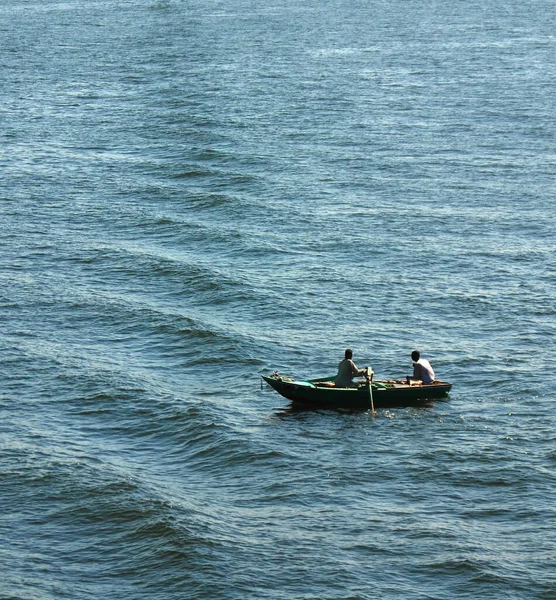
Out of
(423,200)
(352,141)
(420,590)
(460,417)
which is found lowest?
(420,590)

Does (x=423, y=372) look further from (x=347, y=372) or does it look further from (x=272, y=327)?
(x=272, y=327)

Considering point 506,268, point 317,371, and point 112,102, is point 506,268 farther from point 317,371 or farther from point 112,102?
point 112,102

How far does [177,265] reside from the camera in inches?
2457

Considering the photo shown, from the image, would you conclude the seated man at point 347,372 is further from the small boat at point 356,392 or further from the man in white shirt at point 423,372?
the man in white shirt at point 423,372

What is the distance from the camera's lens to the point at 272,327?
55.0 m

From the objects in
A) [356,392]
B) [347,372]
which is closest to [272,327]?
[347,372]

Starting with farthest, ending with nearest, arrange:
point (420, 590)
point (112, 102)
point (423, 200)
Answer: point (112, 102) < point (423, 200) < point (420, 590)

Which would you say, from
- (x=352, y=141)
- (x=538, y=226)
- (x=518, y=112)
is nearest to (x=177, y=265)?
(x=538, y=226)

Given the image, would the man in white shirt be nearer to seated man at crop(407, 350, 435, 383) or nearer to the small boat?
seated man at crop(407, 350, 435, 383)

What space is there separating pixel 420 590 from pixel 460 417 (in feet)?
40.9

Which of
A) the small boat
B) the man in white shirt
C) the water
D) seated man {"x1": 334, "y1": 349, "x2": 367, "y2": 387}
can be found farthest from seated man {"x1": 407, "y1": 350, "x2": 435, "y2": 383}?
seated man {"x1": 334, "y1": 349, "x2": 367, "y2": 387}

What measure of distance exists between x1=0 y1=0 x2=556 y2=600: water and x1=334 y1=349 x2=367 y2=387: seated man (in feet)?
4.69

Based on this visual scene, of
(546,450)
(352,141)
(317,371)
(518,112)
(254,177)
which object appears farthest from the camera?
(518,112)

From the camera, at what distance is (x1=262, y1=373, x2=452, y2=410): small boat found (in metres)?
45.1
